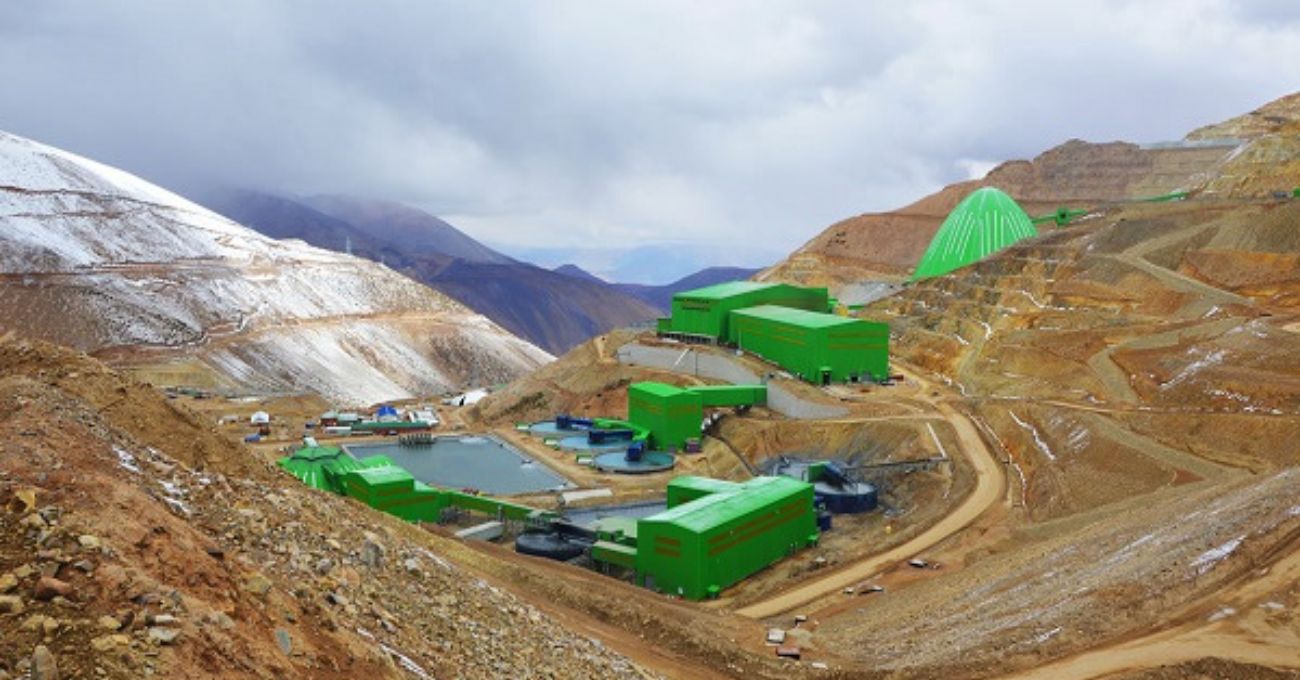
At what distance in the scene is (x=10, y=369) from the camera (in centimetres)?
1717

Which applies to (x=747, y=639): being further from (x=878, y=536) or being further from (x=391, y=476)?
(x=391, y=476)

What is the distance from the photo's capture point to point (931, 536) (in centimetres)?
3641

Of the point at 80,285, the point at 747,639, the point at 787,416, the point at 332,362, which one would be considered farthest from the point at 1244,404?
the point at 80,285

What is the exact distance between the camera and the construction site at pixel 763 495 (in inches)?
414

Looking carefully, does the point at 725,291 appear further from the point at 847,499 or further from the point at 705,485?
the point at 705,485

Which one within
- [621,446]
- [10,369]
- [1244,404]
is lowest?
[621,446]

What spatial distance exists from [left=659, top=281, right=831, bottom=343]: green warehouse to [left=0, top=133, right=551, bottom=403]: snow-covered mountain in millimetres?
41665

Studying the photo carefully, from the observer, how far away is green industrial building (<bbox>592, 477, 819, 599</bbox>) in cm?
3206

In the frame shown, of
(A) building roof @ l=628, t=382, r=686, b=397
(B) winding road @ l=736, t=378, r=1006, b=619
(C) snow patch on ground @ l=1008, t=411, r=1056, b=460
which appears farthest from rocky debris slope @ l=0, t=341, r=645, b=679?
(A) building roof @ l=628, t=382, r=686, b=397

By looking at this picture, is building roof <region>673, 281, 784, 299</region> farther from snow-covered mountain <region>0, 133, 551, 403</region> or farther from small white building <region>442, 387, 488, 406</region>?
snow-covered mountain <region>0, 133, 551, 403</region>

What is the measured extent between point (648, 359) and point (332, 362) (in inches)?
1975

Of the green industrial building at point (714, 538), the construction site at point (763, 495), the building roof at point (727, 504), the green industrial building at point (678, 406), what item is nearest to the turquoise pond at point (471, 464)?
the construction site at point (763, 495)

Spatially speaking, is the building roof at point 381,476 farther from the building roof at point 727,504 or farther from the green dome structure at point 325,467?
the building roof at point 727,504

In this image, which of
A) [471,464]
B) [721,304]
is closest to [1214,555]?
[471,464]
